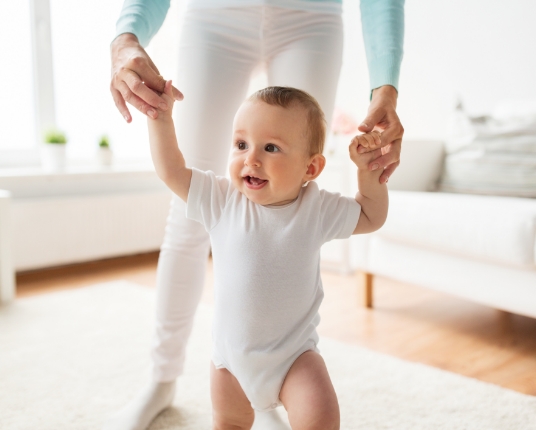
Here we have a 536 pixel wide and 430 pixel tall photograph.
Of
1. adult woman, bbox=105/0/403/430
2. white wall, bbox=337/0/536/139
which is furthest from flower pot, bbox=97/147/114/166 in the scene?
adult woman, bbox=105/0/403/430

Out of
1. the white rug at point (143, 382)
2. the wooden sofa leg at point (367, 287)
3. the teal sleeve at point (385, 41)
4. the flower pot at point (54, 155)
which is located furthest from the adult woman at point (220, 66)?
the flower pot at point (54, 155)

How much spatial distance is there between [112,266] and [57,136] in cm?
80

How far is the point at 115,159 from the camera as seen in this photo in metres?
3.73

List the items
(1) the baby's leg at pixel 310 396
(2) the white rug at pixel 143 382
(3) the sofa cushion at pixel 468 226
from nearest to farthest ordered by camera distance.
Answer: (1) the baby's leg at pixel 310 396
(2) the white rug at pixel 143 382
(3) the sofa cushion at pixel 468 226

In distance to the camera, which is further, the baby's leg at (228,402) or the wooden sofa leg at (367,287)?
the wooden sofa leg at (367,287)

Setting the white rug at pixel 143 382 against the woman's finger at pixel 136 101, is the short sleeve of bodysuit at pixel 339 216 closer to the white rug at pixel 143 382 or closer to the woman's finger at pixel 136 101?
the woman's finger at pixel 136 101

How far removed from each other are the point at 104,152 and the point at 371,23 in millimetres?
2497

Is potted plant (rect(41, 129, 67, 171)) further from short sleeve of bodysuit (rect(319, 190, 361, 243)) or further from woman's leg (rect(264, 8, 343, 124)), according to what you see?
short sleeve of bodysuit (rect(319, 190, 361, 243))

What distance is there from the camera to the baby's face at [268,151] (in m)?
0.92

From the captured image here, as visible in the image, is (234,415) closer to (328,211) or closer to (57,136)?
(328,211)

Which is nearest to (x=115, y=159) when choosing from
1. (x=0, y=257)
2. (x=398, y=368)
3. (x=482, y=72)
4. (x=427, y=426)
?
(x=0, y=257)

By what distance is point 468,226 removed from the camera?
6.29ft

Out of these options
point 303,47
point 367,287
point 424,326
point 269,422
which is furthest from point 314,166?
point 367,287

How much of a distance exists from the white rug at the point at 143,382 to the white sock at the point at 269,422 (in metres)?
0.15
